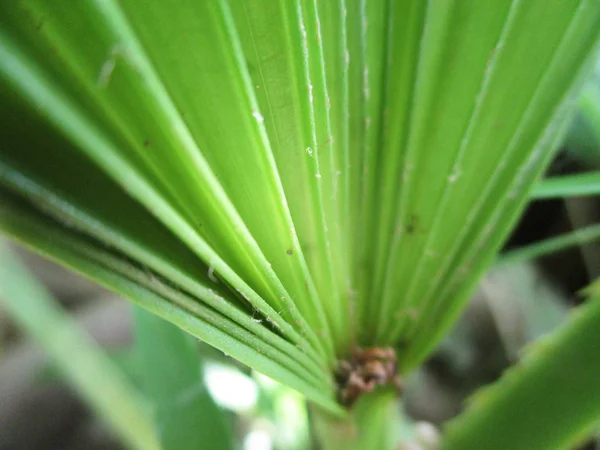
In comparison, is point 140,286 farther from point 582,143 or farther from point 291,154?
point 582,143

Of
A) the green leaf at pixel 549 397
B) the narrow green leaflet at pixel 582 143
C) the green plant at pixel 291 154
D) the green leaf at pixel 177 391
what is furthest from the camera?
the narrow green leaflet at pixel 582 143

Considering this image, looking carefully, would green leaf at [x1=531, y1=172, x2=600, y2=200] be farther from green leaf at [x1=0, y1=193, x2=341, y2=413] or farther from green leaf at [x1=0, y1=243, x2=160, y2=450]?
green leaf at [x1=0, y1=243, x2=160, y2=450]

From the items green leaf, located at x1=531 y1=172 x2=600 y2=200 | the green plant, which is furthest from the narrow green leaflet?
the green plant

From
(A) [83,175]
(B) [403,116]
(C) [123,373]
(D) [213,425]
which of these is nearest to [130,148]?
(A) [83,175]

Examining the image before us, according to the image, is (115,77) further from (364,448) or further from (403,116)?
(364,448)

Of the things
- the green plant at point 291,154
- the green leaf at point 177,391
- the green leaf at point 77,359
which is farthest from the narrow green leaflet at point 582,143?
the green leaf at point 77,359

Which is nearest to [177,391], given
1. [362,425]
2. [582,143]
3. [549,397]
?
[362,425]

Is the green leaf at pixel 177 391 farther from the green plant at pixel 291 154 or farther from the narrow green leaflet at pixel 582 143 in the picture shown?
the narrow green leaflet at pixel 582 143
